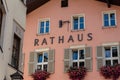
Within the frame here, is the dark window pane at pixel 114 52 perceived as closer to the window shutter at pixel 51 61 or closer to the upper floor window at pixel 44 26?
the window shutter at pixel 51 61

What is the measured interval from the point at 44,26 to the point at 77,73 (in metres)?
3.92

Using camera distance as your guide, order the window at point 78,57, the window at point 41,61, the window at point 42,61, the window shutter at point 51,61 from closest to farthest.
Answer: the window at point 78,57, the window shutter at point 51,61, the window at point 41,61, the window at point 42,61

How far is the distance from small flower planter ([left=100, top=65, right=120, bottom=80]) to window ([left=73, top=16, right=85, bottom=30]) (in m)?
2.93

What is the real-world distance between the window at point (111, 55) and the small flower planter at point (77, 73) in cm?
133

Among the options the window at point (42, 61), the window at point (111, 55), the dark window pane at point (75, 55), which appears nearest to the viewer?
the window at point (111, 55)

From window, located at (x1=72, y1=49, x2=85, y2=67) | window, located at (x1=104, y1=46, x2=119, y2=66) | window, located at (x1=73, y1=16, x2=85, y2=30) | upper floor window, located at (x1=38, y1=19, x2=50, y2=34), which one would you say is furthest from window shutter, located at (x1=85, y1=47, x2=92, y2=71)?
upper floor window, located at (x1=38, y1=19, x2=50, y2=34)

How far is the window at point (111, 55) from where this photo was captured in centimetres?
1850

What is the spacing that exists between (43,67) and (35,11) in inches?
151

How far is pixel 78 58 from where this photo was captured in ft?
63.2

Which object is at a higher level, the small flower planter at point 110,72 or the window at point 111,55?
the window at point 111,55

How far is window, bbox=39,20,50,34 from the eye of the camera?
20781mm

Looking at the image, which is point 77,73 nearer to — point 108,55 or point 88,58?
point 88,58

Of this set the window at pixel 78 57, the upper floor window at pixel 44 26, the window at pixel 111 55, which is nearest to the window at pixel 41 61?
the window at pixel 78 57

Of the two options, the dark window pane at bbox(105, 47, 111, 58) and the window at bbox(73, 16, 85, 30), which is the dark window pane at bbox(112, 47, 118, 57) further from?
the window at bbox(73, 16, 85, 30)
